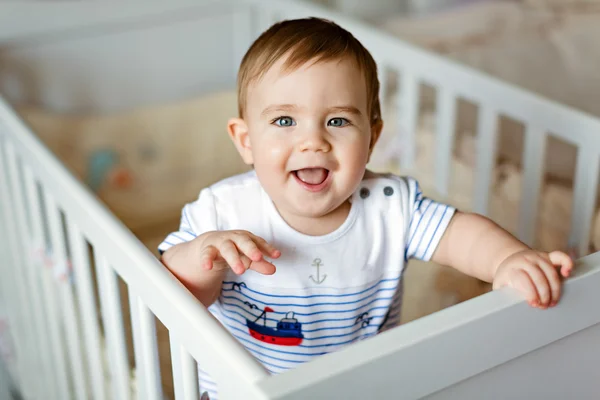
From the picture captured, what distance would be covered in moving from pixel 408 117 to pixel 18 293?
83 cm

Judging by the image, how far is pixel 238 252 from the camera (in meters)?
0.84

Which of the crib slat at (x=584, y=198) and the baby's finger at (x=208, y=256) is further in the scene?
the crib slat at (x=584, y=198)

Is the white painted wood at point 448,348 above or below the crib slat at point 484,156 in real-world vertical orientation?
above

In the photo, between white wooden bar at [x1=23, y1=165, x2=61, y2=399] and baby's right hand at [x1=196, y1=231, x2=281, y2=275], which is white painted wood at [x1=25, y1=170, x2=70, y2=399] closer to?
white wooden bar at [x1=23, y1=165, x2=61, y2=399]

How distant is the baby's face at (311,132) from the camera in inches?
34.8

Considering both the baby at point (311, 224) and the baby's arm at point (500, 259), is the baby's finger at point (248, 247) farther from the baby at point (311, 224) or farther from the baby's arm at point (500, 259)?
the baby's arm at point (500, 259)

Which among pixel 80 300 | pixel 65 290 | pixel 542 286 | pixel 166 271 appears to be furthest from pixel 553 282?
pixel 65 290

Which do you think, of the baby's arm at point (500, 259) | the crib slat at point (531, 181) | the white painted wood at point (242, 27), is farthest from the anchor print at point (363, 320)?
the white painted wood at point (242, 27)

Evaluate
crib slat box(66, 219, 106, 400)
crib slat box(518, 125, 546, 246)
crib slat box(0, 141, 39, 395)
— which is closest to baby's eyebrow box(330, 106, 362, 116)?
crib slat box(66, 219, 106, 400)

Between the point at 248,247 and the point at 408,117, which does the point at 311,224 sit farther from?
the point at 408,117

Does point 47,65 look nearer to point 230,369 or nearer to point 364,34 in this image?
point 364,34

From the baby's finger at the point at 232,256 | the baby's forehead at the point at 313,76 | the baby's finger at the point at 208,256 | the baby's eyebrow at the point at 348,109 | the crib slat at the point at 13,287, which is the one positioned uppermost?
the baby's forehead at the point at 313,76

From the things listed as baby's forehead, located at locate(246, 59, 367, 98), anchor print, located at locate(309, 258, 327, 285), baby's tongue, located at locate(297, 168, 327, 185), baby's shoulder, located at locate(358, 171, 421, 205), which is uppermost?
baby's forehead, located at locate(246, 59, 367, 98)

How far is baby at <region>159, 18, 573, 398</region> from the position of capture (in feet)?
2.91
